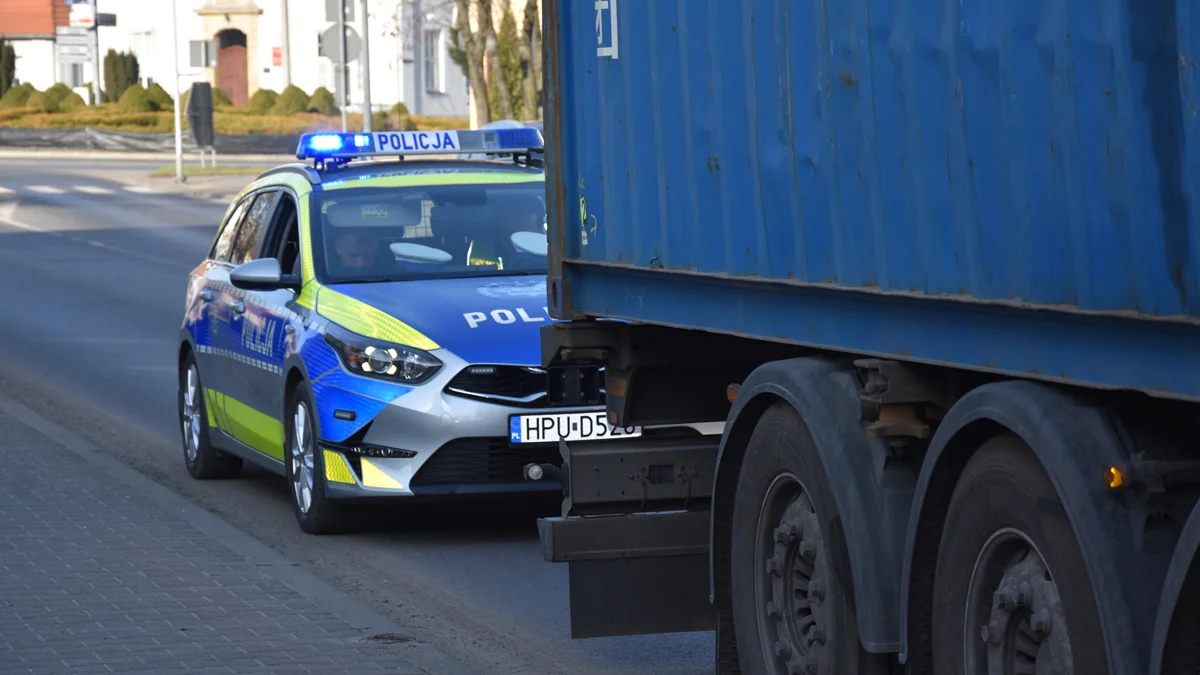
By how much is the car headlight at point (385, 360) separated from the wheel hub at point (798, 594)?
3.36 meters

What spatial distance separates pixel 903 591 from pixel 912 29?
1249 mm

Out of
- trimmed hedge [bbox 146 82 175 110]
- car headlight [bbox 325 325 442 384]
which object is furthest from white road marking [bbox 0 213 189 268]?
trimmed hedge [bbox 146 82 175 110]

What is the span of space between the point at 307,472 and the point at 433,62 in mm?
71106

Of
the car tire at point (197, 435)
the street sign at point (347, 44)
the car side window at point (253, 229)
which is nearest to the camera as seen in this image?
the car side window at point (253, 229)

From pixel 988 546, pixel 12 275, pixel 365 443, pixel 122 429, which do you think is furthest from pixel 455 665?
pixel 12 275

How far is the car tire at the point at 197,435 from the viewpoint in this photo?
10852 millimetres

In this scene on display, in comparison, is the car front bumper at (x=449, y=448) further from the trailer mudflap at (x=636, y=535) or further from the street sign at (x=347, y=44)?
the street sign at (x=347, y=44)

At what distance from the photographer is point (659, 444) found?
6.44 m

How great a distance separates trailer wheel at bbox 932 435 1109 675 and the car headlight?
4.43m

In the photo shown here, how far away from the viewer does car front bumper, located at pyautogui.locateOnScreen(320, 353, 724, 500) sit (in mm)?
8539

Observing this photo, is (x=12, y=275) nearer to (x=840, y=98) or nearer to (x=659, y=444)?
(x=659, y=444)

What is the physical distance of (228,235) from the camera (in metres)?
11.1

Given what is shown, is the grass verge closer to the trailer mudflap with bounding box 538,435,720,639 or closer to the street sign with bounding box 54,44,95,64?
the street sign with bounding box 54,44,95,64

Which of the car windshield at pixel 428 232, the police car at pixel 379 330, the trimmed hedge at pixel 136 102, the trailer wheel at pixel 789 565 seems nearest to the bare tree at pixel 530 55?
the police car at pixel 379 330
